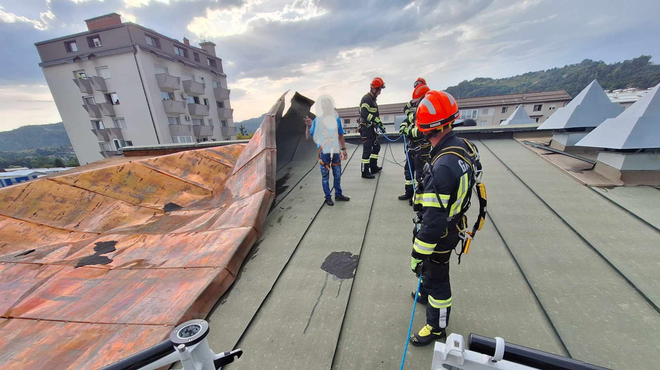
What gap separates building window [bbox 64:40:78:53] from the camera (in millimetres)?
21266

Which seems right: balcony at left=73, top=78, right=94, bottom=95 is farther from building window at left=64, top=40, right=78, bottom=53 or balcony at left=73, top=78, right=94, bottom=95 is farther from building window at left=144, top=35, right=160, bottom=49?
building window at left=144, top=35, right=160, bottom=49

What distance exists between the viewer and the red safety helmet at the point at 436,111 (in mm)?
1796

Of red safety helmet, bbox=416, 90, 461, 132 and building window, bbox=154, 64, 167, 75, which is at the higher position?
building window, bbox=154, 64, 167, 75

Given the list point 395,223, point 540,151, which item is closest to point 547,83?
point 540,151

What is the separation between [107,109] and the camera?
71.7 feet

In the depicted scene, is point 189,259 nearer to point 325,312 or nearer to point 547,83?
point 325,312

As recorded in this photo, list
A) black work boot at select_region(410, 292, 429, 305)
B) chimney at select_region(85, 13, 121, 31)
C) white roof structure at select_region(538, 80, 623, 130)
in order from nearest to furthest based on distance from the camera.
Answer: black work boot at select_region(410, 292, 429, 305)
white roof structure at select_region(538, 80, 623, 130)
chimney at select_region(85, 13, 121, 31)

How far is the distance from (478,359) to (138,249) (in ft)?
11.8

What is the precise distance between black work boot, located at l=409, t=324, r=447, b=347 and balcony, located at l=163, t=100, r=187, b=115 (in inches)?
1046

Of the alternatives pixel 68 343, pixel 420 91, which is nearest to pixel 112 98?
pixel 68 343

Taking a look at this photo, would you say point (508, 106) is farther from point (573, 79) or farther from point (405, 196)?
point (573, 79)

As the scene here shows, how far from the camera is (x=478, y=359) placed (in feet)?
2.94

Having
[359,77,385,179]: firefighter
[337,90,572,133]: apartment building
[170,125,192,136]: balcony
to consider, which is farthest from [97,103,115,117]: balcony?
[359,77,385,179]: firefighter

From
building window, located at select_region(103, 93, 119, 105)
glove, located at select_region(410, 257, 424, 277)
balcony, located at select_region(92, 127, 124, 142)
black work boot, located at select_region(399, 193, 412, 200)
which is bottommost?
black work boot, located at select_region(399, 193, 412, 200)
